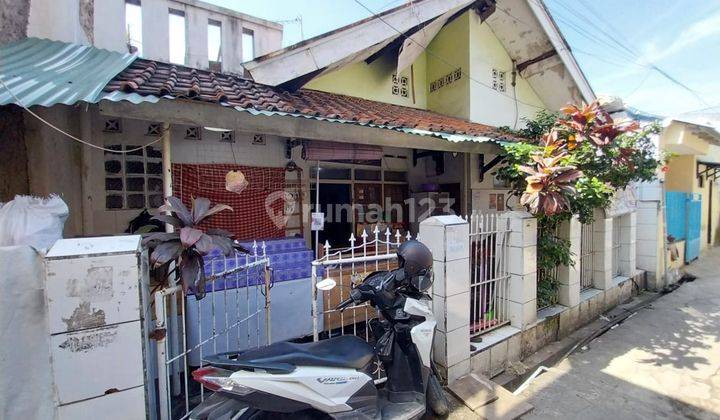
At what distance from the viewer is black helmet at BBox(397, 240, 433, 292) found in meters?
2.60

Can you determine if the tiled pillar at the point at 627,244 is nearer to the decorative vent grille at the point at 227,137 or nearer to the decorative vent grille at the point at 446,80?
the decorative vent grille at the point at 446,80

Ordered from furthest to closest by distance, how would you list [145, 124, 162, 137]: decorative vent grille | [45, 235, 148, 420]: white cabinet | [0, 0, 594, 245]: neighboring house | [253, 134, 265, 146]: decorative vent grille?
[253, 134, 265, 146]: decorative vent grille, [145, 124, 162, 137]: decorative vent grille, [0, 0, 594, 245]: neighboring house, [45, 235, 148, 420]: white cabinet

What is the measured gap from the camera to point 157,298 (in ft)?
7.80

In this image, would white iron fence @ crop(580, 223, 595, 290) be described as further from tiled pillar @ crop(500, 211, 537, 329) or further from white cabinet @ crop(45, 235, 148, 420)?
white cabinet @ crop(45, 235, 148, 420)

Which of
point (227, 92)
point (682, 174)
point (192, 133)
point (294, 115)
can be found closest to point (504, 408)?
point (294, 115)

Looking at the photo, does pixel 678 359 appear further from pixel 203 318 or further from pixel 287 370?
pixel 203 318

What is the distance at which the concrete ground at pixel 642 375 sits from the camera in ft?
10.7

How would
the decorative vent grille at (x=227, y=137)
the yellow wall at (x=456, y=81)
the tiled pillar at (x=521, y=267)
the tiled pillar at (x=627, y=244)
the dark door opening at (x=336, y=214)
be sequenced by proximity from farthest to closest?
the yellow wall at (x=456, y=81), the dark door opening at (x=336, y=214), the tiled pillar at (x=627, y=244), the decorative vent grille at (x=227, y=137), the tiled pillar at (x=521, y=267)

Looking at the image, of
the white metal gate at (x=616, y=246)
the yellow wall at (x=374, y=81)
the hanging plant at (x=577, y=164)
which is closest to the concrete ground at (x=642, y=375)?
the hanging plant at (x=577, y=164)

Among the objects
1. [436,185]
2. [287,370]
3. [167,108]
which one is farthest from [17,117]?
[436,185]

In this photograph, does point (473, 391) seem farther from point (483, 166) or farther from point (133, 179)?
point (483, 166)

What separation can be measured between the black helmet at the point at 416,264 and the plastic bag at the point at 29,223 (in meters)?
2.53

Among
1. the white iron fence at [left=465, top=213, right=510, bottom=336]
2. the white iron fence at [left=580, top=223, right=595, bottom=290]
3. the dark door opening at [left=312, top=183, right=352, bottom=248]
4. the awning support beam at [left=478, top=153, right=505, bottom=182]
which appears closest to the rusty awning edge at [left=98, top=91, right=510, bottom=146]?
the white iron fence at [left=465, top=213, right=510, bottom=336]

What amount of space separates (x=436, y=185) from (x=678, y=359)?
16.7ft
